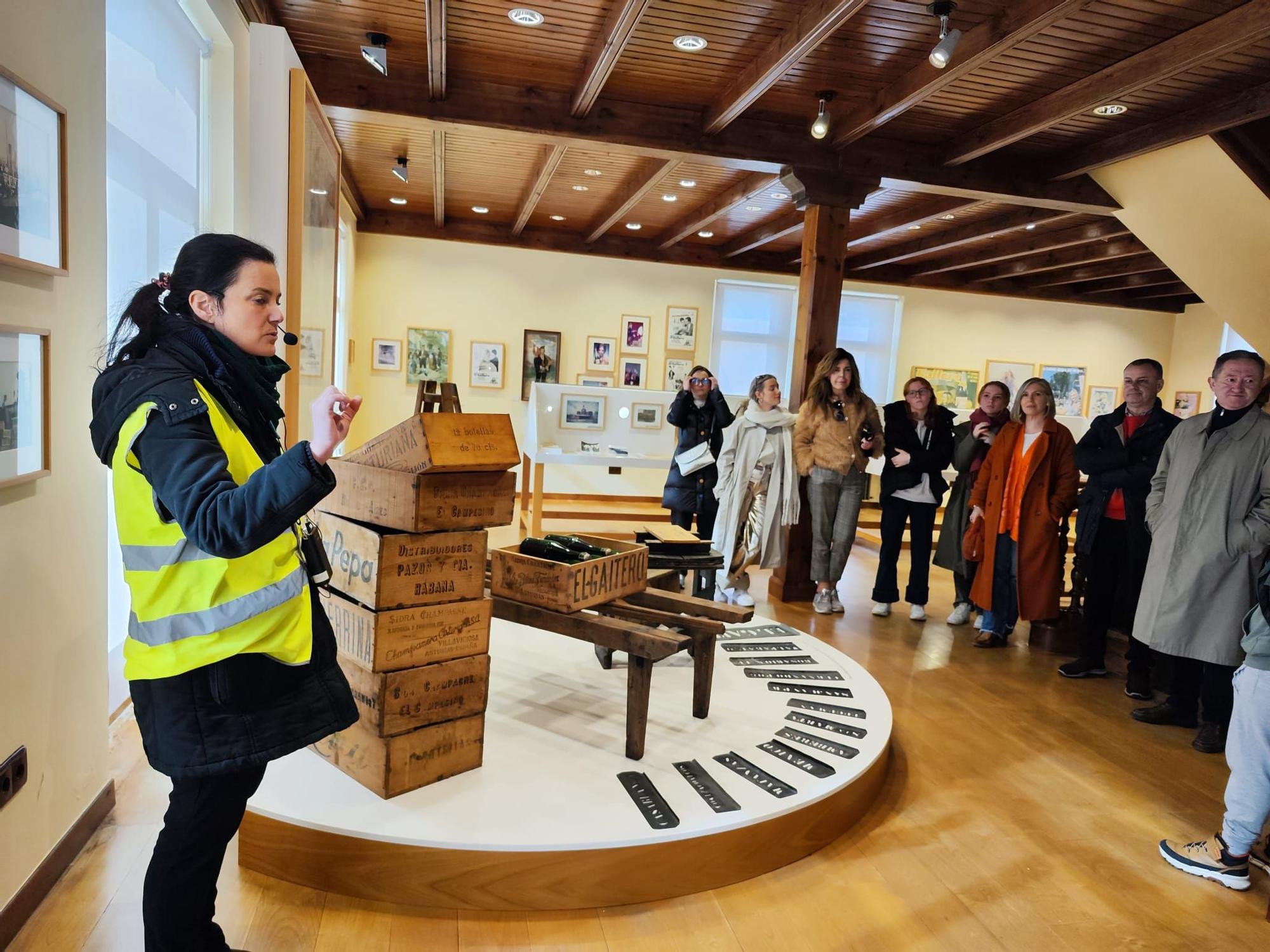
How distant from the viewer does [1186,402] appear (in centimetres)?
1238

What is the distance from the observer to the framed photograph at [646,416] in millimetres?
8773

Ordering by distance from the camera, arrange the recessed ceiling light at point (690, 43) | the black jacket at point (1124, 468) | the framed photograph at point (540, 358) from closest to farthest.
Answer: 1. the black jacket at point (1124, 468)
2. the recessed ceiling light at point (690, 43)
3. the framed photograph at point (540, 358)

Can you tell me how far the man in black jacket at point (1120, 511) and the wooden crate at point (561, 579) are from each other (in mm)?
2708

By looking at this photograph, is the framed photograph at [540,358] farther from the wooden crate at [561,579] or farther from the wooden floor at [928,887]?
the wooden floor at [928,887]

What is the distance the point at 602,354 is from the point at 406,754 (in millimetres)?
8658

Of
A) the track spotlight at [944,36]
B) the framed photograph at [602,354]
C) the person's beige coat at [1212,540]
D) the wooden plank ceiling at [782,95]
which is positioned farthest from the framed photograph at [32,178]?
the framed photograph at [602,354]

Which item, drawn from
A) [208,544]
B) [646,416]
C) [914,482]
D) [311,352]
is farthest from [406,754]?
[646,416]

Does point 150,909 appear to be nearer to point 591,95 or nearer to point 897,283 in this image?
point 591,95

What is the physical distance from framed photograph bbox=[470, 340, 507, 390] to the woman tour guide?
898 cm

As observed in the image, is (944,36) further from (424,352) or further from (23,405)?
(424,352)

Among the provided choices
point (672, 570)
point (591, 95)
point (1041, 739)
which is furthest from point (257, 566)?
point (591, 95)

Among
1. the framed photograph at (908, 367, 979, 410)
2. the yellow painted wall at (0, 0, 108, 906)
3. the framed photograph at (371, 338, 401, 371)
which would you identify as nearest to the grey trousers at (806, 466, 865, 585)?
the yellow painted wall at (0, 0, 108, 906)

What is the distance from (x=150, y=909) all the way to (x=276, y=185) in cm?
278

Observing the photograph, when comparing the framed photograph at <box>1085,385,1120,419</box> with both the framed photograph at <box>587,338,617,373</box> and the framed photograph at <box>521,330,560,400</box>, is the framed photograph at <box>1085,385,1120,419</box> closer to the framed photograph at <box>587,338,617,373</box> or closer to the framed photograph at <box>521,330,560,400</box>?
the framed photograph at <box>587,338,617,373</box>
